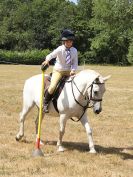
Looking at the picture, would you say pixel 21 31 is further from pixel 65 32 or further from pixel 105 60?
pixel 65 32

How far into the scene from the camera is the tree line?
84.8 metres

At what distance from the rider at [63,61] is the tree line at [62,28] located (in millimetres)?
63791

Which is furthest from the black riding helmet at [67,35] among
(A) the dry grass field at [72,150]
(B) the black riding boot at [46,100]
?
(A) the dry grass field at [72,150]

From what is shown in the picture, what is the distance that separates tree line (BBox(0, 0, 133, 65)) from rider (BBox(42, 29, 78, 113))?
63791 millimetres

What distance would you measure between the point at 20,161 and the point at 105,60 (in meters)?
77.6

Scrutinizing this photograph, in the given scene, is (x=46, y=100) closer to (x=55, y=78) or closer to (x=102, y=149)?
(x=55, y=78)

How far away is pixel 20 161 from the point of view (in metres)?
9.88

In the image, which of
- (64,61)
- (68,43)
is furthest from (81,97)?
(68,43)

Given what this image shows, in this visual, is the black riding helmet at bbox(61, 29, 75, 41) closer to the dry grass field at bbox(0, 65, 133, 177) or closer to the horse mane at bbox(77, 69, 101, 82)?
the horse mane at bbox(77, 69, 101, 82)

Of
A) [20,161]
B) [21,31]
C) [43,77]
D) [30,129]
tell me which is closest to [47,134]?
[30,129]

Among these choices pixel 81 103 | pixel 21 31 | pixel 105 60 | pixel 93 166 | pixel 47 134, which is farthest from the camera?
pixel 21 31

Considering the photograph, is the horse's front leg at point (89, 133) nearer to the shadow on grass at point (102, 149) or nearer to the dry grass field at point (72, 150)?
the dry grass field at point (72, 150)

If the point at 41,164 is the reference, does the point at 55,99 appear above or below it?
above

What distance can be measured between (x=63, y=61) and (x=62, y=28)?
83027 mm
